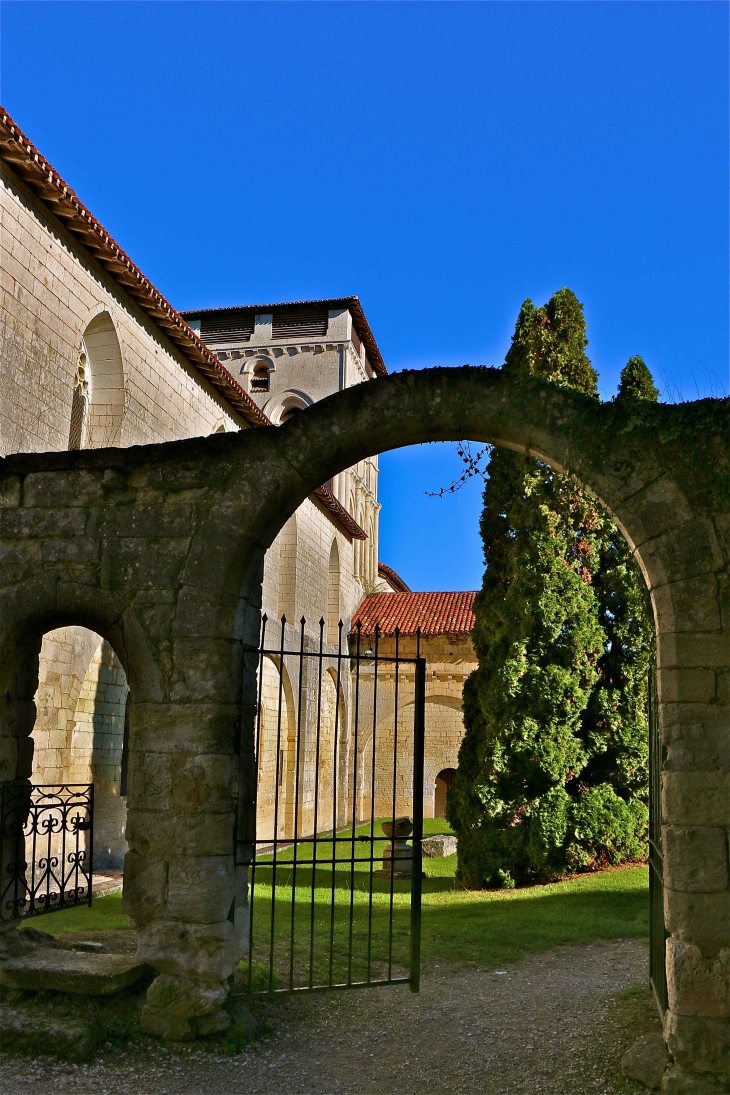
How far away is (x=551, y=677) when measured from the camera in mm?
11047

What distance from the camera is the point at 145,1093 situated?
4.01 m

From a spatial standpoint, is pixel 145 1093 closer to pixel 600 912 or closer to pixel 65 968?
pixel 65 968

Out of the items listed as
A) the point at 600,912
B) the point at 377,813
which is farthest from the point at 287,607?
the point at 600,912

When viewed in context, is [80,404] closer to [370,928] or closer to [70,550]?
[70,550]

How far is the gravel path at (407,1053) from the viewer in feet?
13.7

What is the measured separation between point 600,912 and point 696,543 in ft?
17.4

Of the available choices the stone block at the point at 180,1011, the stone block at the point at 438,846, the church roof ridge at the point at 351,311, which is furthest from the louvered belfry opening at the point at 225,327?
the stone block at the point at 180,1011

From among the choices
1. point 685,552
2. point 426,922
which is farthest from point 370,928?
point 426,922

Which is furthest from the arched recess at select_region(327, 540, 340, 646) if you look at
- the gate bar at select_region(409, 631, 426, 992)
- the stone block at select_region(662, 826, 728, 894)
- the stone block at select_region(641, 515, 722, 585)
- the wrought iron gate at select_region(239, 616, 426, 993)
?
the stone block at select_region(662, 826, 728, 894)

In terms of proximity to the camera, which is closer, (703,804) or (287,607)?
(703,804)

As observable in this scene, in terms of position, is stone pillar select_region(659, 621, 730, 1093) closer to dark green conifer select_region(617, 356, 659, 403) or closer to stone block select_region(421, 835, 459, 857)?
dark green conifer select_region(617, 356, 659, 403)

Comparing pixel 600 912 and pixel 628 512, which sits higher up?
pixel 628 512

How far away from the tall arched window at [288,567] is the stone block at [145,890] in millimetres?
13944

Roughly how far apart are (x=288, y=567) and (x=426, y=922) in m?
11.2
